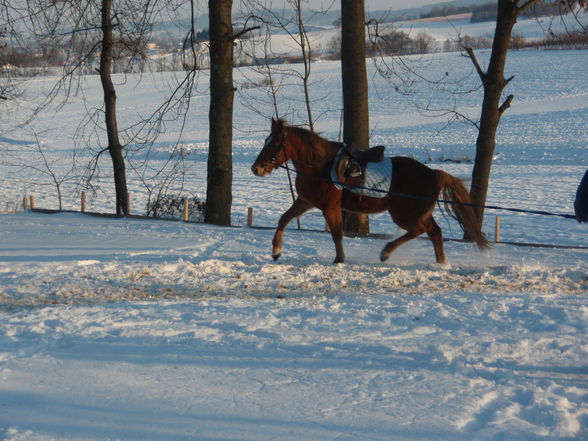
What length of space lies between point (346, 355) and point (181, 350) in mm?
1294

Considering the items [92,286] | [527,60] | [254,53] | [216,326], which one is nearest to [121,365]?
[216,326]

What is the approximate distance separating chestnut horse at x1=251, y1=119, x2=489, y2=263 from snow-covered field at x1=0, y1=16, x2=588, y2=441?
57 centimetres

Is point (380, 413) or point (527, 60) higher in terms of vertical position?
point (527, 60)

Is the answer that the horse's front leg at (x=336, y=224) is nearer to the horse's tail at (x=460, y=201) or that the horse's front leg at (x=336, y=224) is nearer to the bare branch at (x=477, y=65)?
the horse's tail at (x=460, y=201)

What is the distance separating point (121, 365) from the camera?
4.77 metres

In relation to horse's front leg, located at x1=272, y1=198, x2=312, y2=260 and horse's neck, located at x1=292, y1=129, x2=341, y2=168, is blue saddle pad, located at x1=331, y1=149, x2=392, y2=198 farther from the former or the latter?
horse's front leg, located at x1=272, y1=198, x2=312, y2=260

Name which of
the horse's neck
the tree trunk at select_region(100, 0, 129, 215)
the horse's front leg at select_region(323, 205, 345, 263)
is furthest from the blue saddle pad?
the tree trunk at select_region(100, 0, 129, 215)

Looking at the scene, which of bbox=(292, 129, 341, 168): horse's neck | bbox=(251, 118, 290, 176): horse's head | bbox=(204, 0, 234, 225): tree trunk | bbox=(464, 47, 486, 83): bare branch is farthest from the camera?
bbox=(204, 0, 234, 225): tree trunk

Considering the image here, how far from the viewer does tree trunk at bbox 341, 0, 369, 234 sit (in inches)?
489

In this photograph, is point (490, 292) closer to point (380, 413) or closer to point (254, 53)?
point (380, 413)

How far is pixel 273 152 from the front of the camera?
864 centimetres

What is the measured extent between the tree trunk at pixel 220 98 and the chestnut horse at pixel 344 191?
4.38 m

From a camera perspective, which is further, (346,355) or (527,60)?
(527,60)

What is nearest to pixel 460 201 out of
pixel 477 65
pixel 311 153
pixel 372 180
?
pixel 372 180
